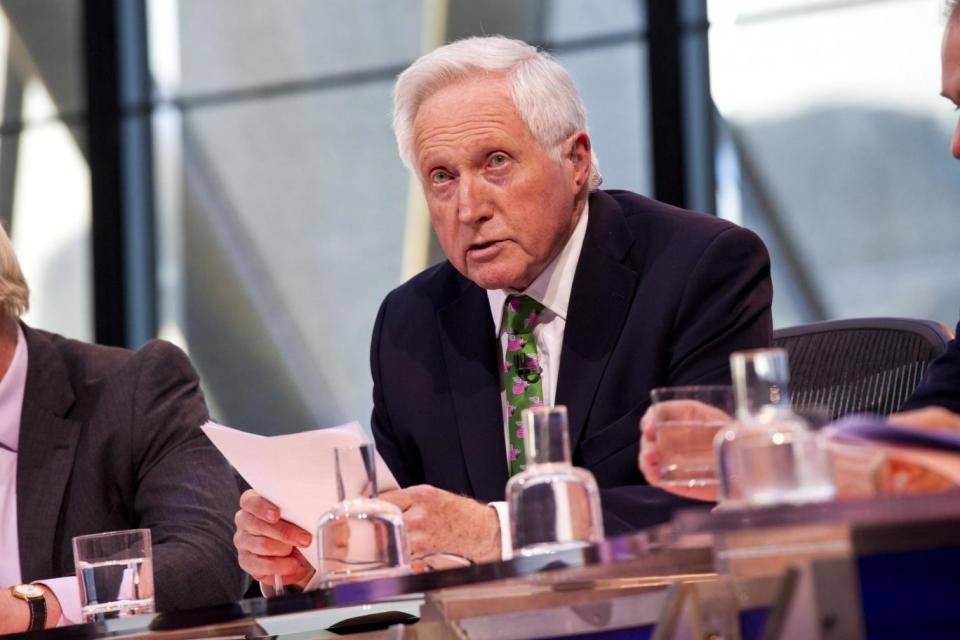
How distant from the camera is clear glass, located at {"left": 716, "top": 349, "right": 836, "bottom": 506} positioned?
100 centimetres

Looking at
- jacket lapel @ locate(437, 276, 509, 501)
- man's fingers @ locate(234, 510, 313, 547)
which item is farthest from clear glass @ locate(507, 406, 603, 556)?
jacket lapel @ locate(437, 276, 509, 501)

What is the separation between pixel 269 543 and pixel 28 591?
0.48 metres

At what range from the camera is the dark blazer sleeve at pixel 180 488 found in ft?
7.30

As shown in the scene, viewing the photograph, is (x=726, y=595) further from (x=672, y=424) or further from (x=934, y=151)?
(x=934, y=151)

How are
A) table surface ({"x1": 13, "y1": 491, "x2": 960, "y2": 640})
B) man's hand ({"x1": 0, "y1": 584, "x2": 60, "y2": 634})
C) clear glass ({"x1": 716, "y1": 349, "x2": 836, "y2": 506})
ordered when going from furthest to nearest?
man's hand ({"x1": 0, "y1": 584, "x2": 60, "y2": 634}) < clear glass ({"x1": 716, "y1": 349, "x2": 836, "y2": 506}) < table surface ({"x1": 13, "y1": 491, "x2": 960, "y2": 640})

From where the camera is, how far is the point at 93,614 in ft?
5.49

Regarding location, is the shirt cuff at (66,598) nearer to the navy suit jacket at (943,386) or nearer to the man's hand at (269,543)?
the man's hand at (269,543)

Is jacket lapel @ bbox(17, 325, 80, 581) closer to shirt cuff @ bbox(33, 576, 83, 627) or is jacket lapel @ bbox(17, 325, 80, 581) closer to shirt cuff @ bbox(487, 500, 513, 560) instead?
shirt cuff @ bbox(33, 576, 83, 627)

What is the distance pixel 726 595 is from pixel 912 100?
3579 millimetres

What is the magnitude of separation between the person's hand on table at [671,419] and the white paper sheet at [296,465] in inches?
11.4

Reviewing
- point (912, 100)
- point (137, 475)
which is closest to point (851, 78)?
point (912, 100)

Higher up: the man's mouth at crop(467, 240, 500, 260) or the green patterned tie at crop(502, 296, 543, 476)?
the man's mouth at crop(467, 240, 500, 260)

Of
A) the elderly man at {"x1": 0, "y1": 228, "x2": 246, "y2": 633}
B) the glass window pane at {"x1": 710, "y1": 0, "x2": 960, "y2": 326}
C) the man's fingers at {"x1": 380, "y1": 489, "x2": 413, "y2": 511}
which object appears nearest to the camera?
the man's fingers at {"x1": 380, "y1": 489, "x2": 413, "y2": 511}

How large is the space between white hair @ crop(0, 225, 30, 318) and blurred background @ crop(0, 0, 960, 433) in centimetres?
245
